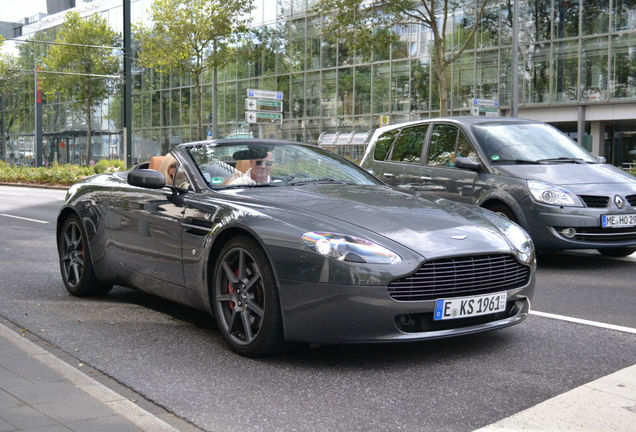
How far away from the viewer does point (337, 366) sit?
14.0ft

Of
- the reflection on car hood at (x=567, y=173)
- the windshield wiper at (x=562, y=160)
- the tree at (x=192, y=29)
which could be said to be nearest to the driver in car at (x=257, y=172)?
the reflection on car hood at (x=567, y=173)

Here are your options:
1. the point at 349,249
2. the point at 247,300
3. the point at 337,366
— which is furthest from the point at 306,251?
the point at 337,366

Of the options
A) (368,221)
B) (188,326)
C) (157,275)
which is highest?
(368,221)

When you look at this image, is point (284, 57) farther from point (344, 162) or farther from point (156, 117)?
point (344, 162)

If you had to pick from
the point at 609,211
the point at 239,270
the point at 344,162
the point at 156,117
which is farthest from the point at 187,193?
the point at 156,117

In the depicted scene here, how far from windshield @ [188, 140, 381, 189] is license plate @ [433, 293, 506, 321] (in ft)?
5.14

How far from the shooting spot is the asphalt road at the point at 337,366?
3502 millimetres

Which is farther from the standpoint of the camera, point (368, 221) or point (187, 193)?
point (187, 193)

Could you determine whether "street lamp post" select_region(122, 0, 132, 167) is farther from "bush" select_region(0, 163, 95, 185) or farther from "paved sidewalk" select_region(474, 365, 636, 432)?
"paved sidewalk" select_region(474, 365, 636, 432)

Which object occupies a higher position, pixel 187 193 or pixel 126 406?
pixel 187 193

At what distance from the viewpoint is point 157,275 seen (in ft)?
17.6

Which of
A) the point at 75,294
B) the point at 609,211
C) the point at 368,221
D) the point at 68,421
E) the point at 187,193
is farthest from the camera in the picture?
the point at 609,211

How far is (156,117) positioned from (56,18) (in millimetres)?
20129

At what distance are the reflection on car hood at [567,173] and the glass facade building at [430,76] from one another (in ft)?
44.3
